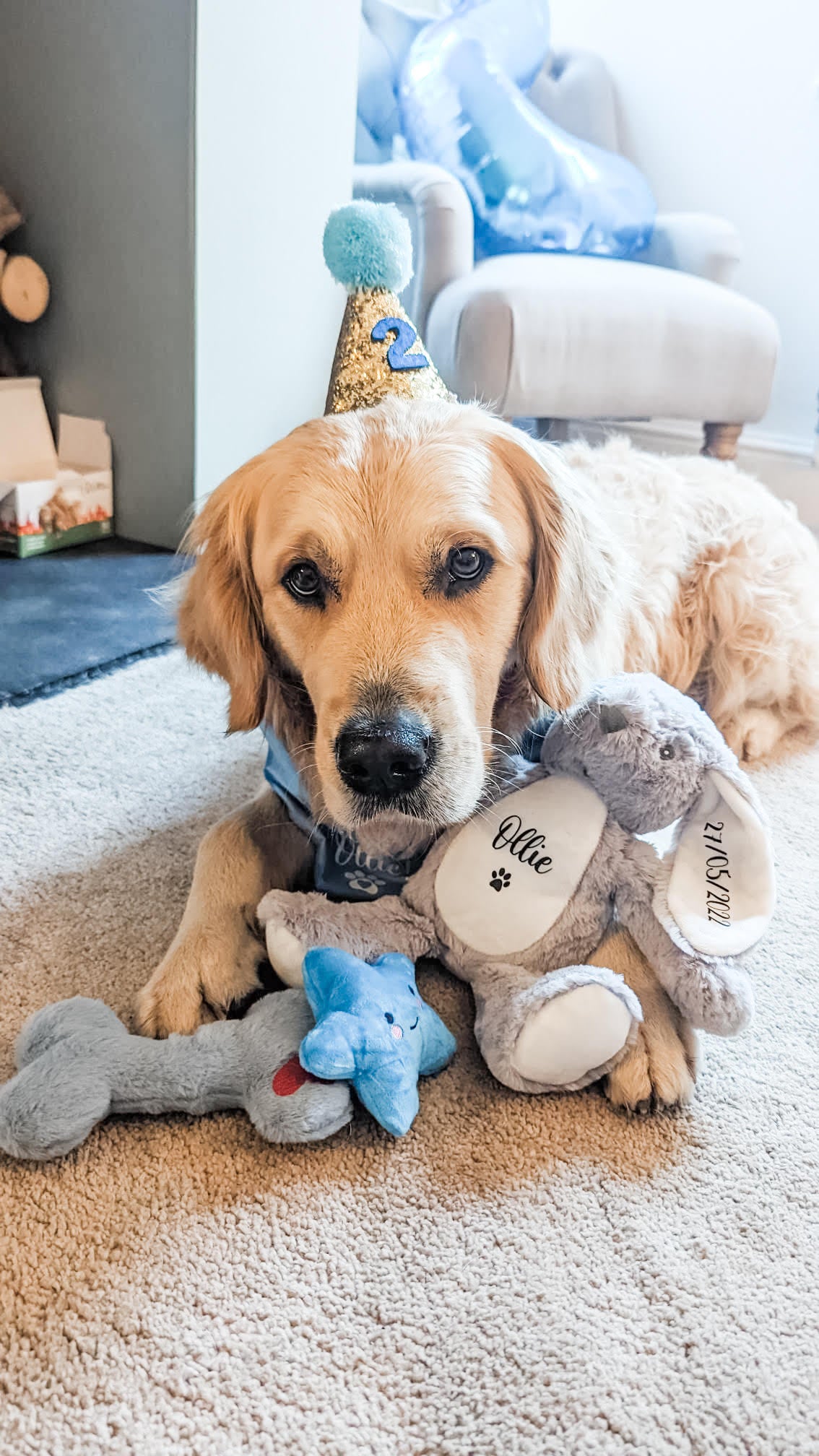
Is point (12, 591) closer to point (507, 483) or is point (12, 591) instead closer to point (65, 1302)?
point (507, 483)

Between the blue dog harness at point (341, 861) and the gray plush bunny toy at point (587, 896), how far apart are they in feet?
0.21

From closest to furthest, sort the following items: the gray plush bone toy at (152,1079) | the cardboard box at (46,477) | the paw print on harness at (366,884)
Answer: the gray plush bone toy at (152,1079), the paw print on harness at (366,884), the cardboard box at (46,477)

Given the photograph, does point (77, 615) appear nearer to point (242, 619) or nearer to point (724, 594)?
point (242, 619)

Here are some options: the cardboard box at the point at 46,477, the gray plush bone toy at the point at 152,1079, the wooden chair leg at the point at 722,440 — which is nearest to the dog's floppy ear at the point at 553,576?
the gray plush bone toy at the point at 152,1079

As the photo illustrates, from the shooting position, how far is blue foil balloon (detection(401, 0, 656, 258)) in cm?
371

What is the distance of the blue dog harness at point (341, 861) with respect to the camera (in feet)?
4.78

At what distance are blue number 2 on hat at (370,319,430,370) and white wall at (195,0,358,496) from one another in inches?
67.3

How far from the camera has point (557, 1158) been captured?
1138 millimetres

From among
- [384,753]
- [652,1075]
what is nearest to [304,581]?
[384,753]

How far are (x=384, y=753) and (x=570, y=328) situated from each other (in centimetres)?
261

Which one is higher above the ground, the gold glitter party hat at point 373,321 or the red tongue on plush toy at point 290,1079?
the gold glitter party hat at point 373,321

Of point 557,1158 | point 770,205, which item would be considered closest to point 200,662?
point 557,1158

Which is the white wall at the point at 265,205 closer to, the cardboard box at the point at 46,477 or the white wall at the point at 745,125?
the cardboard box at the point at 46,477

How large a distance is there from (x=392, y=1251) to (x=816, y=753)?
5.66ft
